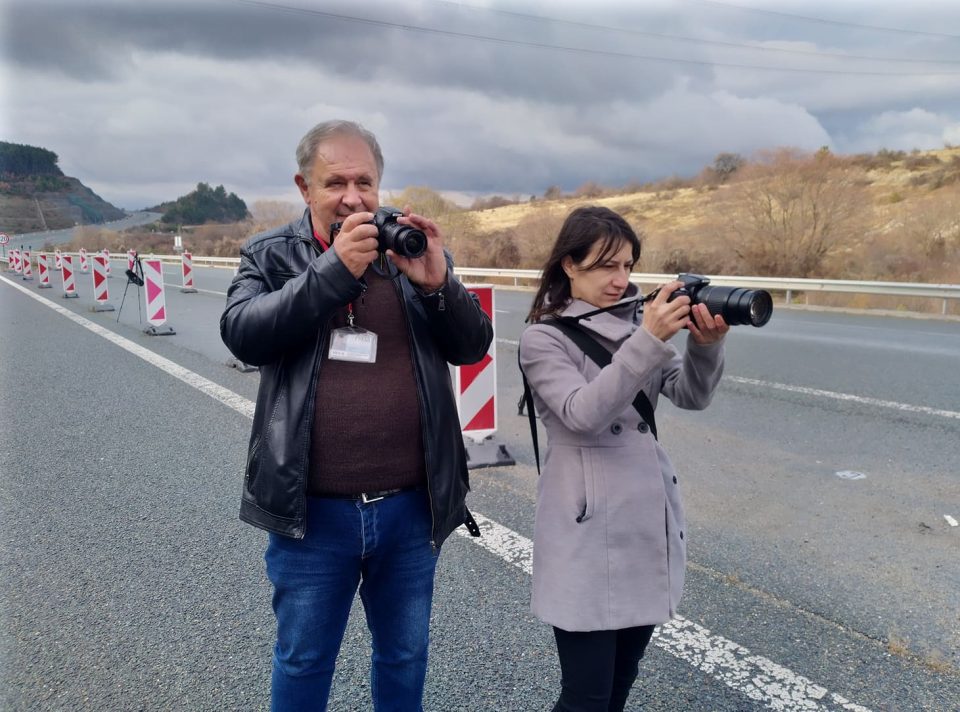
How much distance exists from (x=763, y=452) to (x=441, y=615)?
3.21 metres

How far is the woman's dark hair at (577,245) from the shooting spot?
1974mm

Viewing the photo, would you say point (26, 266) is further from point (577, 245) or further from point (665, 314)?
point (665, 314)

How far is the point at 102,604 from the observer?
3.15 meters

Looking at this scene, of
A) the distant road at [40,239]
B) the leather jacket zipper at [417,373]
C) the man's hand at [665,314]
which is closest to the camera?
the man's hand at [665,314]

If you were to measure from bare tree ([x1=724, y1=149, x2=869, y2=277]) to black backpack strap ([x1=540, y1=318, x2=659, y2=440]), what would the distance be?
67.9ft

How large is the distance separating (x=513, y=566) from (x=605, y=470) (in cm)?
172

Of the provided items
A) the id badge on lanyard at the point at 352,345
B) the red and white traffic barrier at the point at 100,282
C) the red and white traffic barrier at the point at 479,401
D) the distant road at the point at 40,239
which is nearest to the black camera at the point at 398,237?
the id badge on lanyard at the point at 352,345

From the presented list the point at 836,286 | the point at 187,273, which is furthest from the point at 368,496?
the point at 187,273

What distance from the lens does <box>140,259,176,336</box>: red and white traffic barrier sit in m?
11.6

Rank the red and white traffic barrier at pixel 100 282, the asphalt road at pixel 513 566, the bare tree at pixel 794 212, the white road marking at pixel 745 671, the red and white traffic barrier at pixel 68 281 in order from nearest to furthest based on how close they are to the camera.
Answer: the white road marking at pixel 745 671 → the asphalt road at pixel 513 566 → the red and white traffic barrier at pixel 100 282 → the red and white traffic barrier at pixel 68 281 → the bare tree at pixel 794 212

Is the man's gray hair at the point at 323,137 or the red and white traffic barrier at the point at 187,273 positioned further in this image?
the red and white traffic barrier at the point at 187,273

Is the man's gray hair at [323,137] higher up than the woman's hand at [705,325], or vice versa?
the man's gray hair at [323,137]

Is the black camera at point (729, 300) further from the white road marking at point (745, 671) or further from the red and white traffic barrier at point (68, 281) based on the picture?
the red and white traffic barrier at point (68, 281)

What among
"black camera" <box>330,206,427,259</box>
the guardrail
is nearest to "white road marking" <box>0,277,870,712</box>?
"black camera" <box>330,206,427,259</box>
